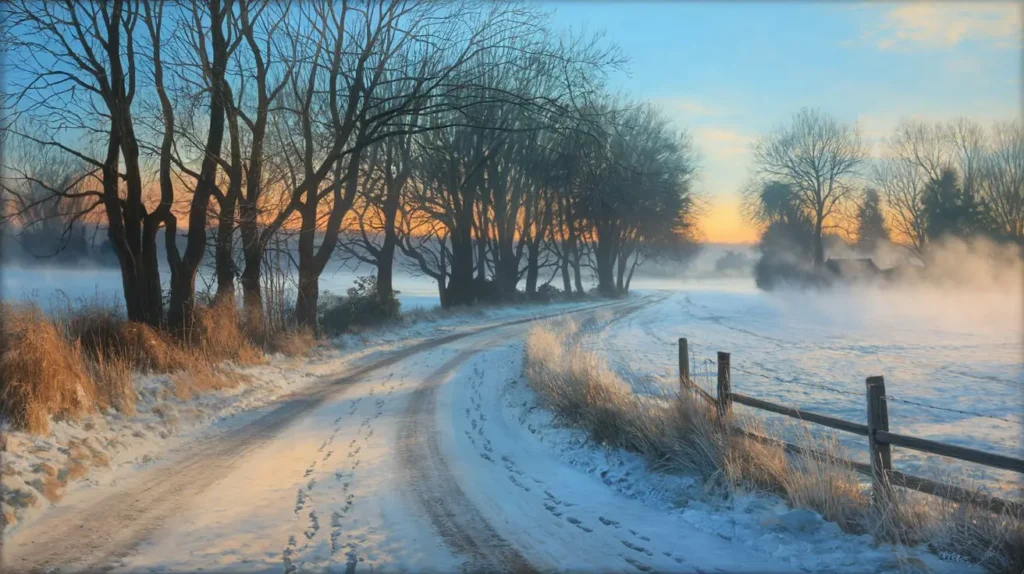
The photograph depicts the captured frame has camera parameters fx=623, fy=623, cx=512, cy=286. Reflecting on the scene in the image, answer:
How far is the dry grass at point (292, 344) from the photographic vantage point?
1491 cm

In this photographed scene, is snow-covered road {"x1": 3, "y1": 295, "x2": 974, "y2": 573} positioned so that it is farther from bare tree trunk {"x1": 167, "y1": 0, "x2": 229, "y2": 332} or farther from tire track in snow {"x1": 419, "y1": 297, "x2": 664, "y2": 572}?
bare tree trunk {"x1": 167, "y1": 0, "x2": 229, "y2": 332}

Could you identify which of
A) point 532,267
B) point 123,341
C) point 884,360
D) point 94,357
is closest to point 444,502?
point 94,357

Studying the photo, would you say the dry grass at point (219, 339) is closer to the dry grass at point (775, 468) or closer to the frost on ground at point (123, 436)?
the frost on ground at point (123, 436)

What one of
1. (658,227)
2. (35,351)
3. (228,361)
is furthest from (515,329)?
(658,227)

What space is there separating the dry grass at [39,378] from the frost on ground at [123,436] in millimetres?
223

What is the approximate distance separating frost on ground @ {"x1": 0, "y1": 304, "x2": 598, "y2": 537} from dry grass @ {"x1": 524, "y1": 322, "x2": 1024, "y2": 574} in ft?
16.9

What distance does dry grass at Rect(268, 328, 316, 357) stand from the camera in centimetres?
1491

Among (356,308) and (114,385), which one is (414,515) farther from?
(356,308)

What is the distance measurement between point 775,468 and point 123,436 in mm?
7239

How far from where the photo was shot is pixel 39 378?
7.11 metres

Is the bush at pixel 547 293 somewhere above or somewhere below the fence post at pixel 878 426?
below

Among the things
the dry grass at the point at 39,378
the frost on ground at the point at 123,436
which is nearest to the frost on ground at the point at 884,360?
the frost on ground at the point at 123,436

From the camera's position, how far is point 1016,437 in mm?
9828

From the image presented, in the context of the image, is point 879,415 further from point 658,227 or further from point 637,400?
point 658,227
